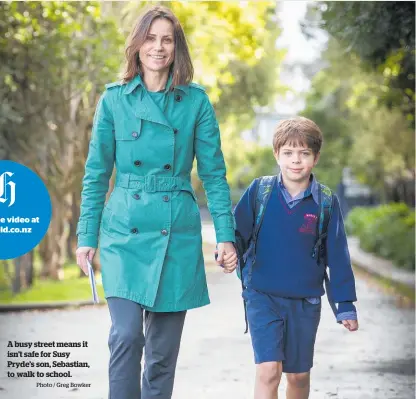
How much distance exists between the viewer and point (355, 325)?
473cm

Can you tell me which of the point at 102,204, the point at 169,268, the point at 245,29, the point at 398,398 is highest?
the point at 245,29

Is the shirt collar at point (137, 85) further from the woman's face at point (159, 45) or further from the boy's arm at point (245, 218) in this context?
the boy's arm at point (245, 218)

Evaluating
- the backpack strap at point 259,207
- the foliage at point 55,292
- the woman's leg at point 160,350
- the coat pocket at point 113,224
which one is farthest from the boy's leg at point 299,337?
the foliage at point 55,292

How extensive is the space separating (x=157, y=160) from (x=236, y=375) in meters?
3.27

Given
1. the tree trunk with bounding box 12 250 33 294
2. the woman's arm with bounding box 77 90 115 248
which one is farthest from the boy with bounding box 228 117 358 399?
the tree trunk with bounding box 12 250 33 294

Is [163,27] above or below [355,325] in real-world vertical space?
above

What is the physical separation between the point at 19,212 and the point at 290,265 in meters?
2.72

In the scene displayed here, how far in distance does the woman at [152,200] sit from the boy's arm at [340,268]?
510 millimetres

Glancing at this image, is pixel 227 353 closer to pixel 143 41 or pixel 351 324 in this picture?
pixel 351 324

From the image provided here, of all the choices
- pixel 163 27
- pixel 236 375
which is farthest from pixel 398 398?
pixel 163 27

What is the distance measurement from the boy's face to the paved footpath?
89.2 inches

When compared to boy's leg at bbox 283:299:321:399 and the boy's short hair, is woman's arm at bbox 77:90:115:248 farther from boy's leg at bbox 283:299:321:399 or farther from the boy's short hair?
boy's leg at bbox 283:299:321:399

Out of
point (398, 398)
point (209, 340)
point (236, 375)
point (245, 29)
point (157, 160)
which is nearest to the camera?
point (157, 160)

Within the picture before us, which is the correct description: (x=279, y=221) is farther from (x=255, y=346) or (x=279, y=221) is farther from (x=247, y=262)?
(x=255, y=346)
